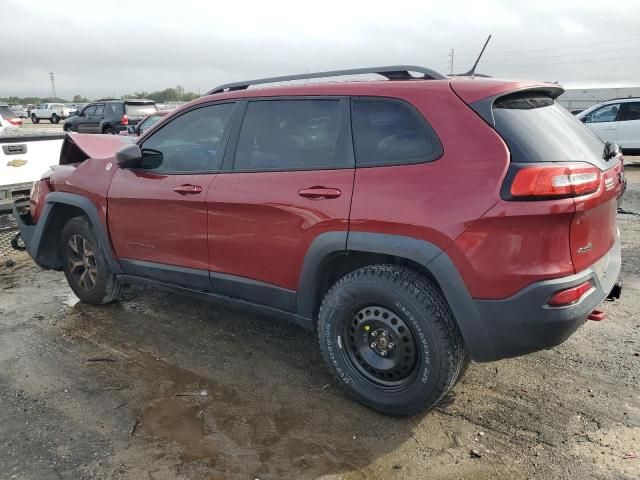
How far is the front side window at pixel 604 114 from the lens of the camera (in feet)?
46.1

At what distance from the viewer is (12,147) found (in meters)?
6.28

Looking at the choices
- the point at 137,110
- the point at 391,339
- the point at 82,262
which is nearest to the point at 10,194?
the point at 82,262

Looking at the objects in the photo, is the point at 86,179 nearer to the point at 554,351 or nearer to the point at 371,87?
the point at 371,87

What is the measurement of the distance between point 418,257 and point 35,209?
3.77m

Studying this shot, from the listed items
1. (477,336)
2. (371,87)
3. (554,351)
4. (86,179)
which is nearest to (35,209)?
(86,179)

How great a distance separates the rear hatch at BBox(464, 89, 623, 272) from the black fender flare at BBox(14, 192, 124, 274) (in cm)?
303

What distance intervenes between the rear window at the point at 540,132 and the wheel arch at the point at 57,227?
3126mm

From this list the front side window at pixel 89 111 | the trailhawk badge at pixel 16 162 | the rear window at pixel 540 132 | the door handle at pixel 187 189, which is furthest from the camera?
the front side window at pixel 89 111

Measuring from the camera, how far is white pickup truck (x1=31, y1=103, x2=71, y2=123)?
44812mm

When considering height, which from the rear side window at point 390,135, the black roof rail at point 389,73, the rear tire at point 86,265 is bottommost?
the rear tire at point 86,265

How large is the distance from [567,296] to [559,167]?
0.59 meters

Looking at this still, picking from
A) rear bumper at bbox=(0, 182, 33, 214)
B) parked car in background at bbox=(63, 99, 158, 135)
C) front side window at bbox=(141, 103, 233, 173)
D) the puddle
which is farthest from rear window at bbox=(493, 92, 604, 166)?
parked car in background at bbox=(63, 99, 158, 135)

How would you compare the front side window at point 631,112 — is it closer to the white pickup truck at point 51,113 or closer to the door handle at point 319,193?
the door handle at point 319,193

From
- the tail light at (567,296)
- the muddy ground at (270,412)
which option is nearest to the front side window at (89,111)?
the muddy ground at (270,412)
